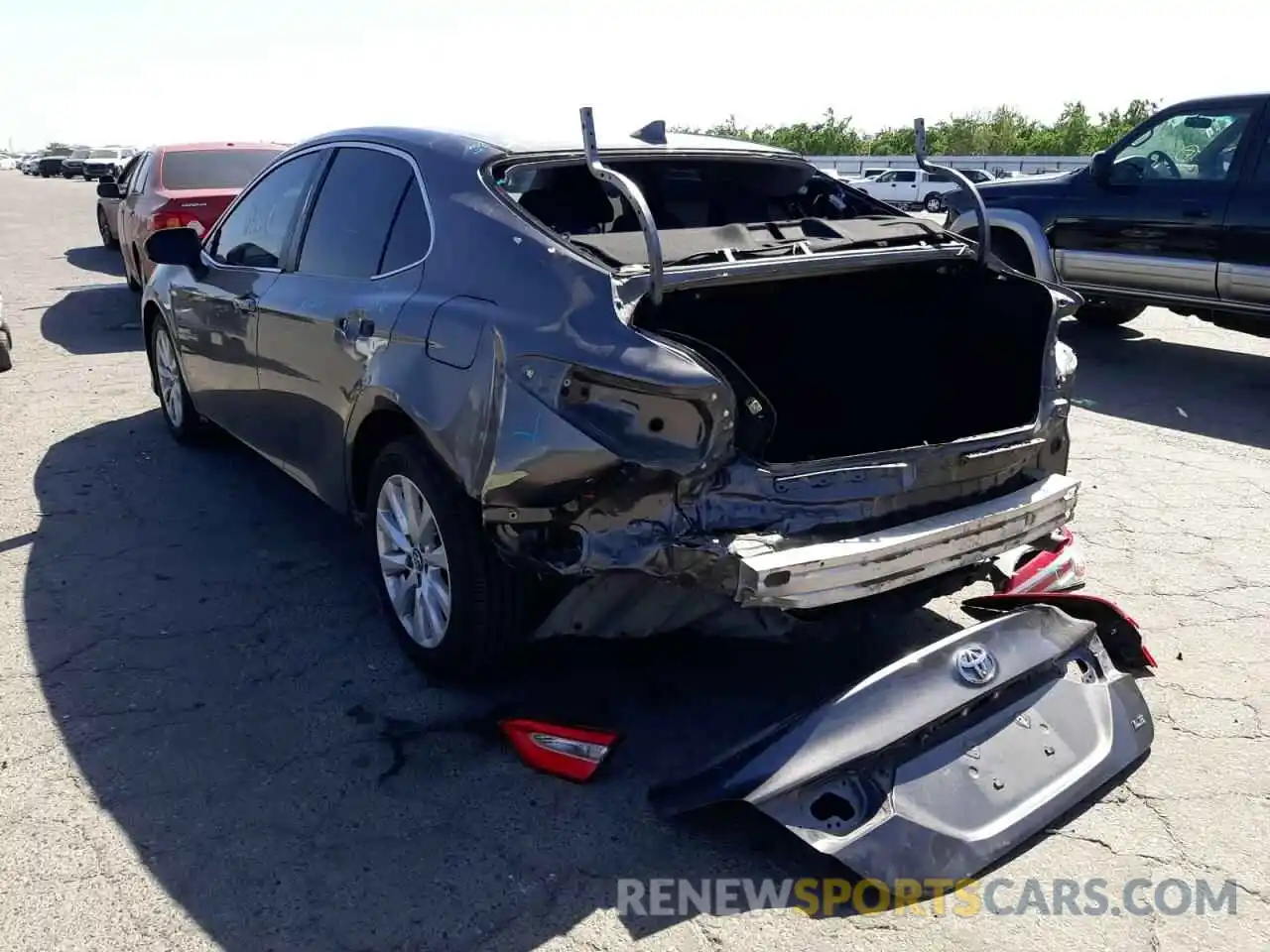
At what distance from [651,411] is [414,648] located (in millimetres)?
1331

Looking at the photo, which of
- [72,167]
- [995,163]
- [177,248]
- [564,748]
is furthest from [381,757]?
[72,167]


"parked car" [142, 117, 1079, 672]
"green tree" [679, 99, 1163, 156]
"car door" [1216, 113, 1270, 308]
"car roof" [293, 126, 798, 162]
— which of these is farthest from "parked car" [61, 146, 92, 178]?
"parked car" [142, 117, 1079, 672]

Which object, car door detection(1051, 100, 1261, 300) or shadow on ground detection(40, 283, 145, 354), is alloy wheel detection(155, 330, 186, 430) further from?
car door detection(1051, 100, 1261, 300)

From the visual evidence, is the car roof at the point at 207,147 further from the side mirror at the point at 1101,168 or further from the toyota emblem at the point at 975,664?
the toyota emblem at the point at 975,664

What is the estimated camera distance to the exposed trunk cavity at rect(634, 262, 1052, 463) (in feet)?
11.7

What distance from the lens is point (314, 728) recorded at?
11.0 ft

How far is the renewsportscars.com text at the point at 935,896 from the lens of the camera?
8.39 ft

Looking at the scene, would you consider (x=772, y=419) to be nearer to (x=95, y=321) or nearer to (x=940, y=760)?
(x=940, y=760)

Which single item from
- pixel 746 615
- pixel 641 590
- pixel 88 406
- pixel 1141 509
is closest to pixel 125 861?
pixel 641 590

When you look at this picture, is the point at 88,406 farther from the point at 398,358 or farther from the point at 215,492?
the point at 398,358

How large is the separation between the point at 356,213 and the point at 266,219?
3.21 ft

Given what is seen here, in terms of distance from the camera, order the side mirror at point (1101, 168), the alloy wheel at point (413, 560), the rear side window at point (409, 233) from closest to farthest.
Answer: the alloy wheel at point (413, 560)
the rear side window at point (409, 233)
the side mirror at point (1101, 168)

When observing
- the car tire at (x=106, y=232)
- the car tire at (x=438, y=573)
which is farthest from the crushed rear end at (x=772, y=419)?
the car tire at (x=106, y=232)

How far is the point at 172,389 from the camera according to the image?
6141 millimetres
